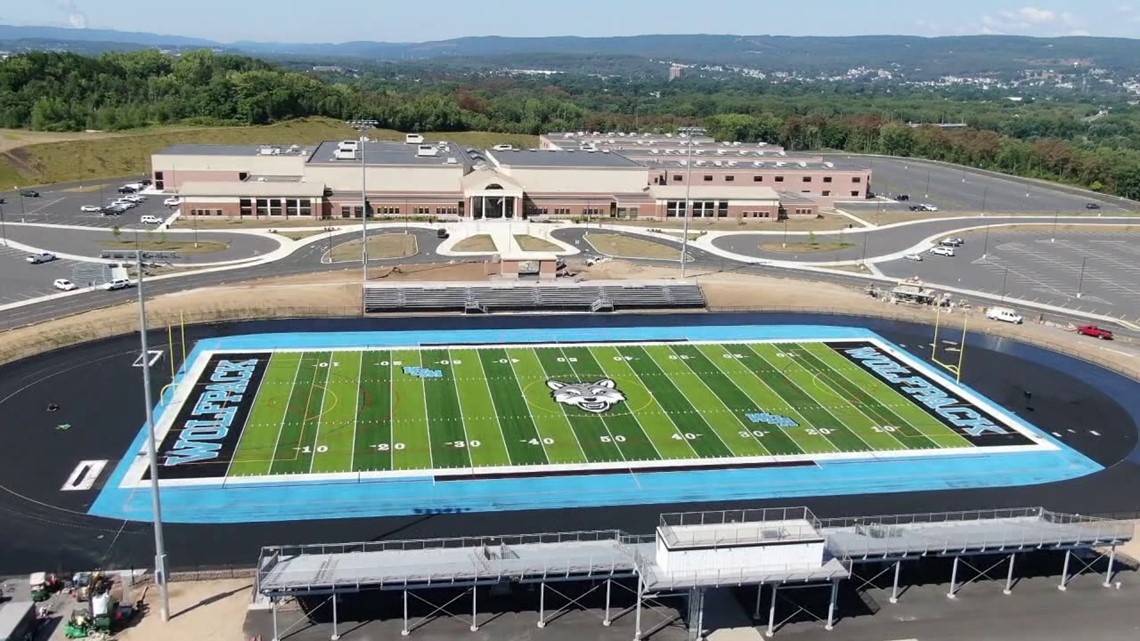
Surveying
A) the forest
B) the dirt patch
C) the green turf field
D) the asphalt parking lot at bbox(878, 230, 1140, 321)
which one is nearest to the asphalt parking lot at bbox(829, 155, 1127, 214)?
the forest

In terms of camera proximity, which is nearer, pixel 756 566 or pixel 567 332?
pixel 756 566

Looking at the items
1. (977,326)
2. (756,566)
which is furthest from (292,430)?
(977,326)

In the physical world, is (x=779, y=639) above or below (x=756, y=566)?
below

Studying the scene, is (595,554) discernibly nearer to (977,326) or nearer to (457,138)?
(977,326)

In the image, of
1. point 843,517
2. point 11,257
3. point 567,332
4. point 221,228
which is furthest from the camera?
point 221,228

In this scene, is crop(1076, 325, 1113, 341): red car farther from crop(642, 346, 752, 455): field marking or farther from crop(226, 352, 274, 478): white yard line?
crop(226, 352, 274, 478): white yard line

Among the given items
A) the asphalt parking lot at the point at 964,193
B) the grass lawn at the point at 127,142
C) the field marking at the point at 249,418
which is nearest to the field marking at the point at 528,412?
the field marking at the point at 249,418

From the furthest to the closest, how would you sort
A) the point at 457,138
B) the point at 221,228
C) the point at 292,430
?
the point at 457,138, the point at 221,228, the point at 292,430
